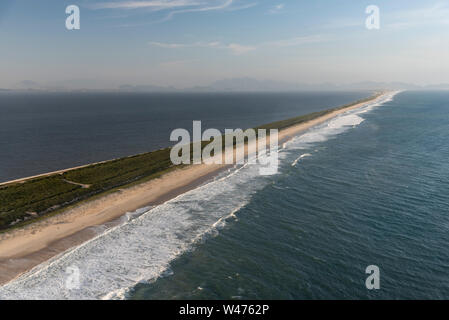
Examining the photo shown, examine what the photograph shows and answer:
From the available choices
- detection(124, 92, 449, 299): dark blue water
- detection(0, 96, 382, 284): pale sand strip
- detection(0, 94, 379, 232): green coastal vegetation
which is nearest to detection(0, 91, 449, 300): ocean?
detection(124, 92, 449, 299): dark blue water

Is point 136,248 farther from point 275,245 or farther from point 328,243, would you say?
point 328,243

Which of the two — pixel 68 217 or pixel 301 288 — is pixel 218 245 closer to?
pixel 301 288

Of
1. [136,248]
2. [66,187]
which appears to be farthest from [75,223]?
[66,187]

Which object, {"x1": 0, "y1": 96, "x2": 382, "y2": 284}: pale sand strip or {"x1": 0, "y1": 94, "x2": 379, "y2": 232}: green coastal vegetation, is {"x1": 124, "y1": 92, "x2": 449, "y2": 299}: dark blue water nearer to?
{"x1": 0, "y1": 96, "x2": 382, "y2": 284}: pale sand strip

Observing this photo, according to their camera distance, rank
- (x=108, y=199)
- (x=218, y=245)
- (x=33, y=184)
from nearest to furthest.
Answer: (x=218, y=245), (x=108, y=199), (x=33, y=184)

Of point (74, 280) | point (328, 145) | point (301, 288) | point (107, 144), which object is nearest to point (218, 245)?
point (301, 288)

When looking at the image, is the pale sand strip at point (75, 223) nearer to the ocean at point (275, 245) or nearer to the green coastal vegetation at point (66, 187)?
the ocean at point (275, 245)

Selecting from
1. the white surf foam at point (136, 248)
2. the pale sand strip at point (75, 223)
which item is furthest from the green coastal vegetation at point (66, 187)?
the white surf foam at point (136, 248)
